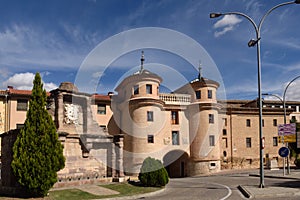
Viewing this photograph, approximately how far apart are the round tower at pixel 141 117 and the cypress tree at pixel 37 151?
813 inches

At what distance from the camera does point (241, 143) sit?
4750cm

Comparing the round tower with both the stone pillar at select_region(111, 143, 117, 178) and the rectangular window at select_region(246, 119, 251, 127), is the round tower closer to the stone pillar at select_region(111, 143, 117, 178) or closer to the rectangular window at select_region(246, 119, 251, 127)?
the stone pillar at select_region(111, 143, 117, 178)

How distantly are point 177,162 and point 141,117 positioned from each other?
9892 millimetres

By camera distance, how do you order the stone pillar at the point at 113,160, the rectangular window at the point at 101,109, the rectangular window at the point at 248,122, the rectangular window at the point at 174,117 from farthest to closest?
1. the rectangular window at the point at 248,122
2. the rectangular window at the point at 101,109
3. the rectangular window at the point at 174,117
4. the stone pillar at the point at 113,160

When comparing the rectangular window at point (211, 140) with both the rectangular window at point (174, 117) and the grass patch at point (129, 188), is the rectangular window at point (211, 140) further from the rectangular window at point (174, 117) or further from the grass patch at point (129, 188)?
the grass patch at point (129, 188)

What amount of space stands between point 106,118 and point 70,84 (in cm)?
1974

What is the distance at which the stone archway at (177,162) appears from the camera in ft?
141

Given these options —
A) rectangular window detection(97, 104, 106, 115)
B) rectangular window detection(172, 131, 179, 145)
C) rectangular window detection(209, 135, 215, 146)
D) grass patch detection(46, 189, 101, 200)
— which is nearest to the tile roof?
rectangular window detection(97, 104, 106, 115)

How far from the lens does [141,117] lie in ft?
127

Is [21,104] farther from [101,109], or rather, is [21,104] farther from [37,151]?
[37,151]

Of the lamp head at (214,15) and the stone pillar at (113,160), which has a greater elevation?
the lamp head at (214,15)

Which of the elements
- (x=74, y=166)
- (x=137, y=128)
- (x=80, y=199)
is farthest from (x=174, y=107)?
(x=80, y=199)

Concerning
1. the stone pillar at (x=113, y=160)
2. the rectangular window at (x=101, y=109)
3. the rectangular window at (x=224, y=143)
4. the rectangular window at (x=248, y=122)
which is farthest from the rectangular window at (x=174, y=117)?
the stone pillar at (x=113, y=160)

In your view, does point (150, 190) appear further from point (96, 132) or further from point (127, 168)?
point (127, 168)
